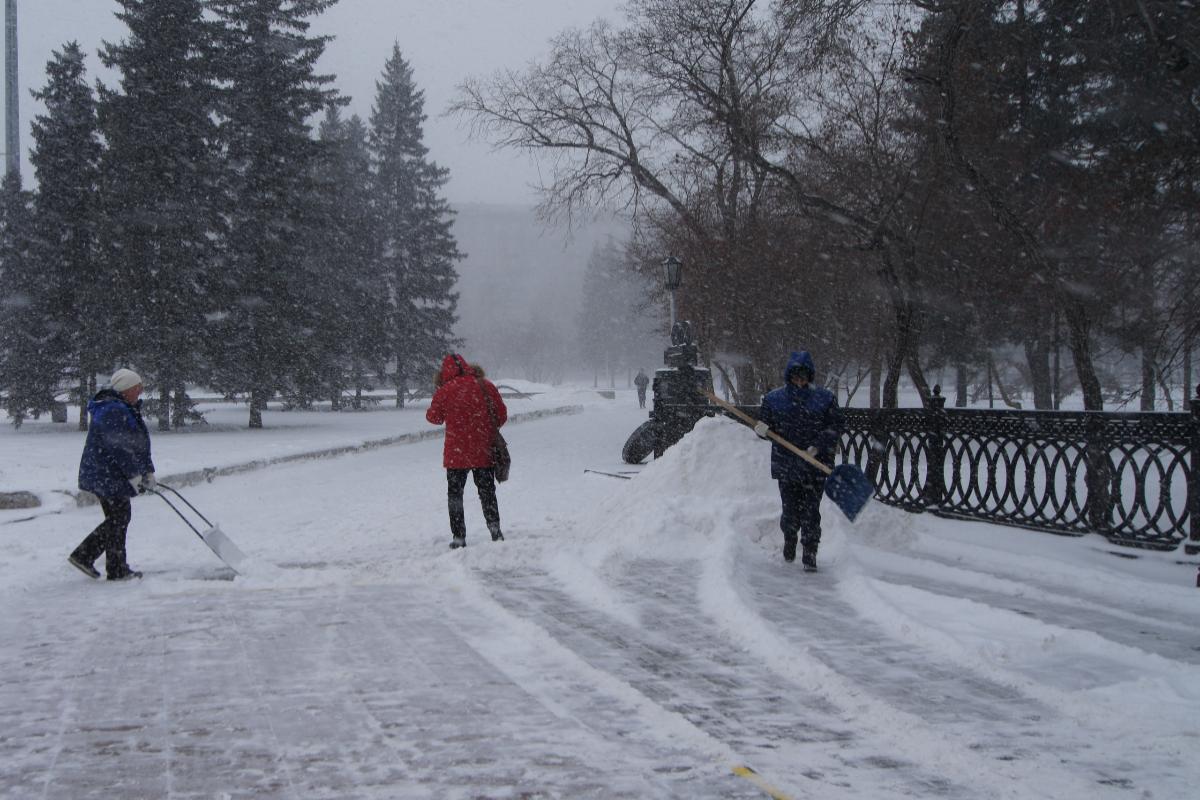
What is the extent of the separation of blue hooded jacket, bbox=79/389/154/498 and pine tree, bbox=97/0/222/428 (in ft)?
68.9

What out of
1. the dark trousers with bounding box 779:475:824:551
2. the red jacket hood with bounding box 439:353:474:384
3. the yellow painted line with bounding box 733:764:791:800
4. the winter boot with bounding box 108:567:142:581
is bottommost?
the winter boot with bounding box 108:567:142:581

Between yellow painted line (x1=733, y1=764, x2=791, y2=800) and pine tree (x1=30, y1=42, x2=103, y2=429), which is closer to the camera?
yellow painted line (x1=733, y1=764, x2=791, y2=800)

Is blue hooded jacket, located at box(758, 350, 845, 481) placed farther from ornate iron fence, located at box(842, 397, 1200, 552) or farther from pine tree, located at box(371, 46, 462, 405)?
pine tree, located at box(371, 46, 462, 405)

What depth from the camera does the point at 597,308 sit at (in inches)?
4503

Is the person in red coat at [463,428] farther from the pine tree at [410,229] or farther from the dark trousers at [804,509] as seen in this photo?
the pine tree at [410,229]

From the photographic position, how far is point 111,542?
7773 mm

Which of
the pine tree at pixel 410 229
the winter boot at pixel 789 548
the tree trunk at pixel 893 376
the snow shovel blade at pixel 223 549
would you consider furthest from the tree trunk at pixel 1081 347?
the pine tree at pixel 410 229

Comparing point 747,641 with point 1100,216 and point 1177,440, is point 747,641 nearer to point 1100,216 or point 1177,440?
point 1177,440

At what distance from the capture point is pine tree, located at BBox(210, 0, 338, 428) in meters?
29.3

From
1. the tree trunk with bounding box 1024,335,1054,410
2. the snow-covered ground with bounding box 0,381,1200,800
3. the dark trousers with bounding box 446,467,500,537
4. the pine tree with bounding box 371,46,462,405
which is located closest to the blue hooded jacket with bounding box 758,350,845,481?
the snow-covered ground with bounding box 0,381,1200,800

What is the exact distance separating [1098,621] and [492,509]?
5382mm

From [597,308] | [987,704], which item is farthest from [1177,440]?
[597,308]

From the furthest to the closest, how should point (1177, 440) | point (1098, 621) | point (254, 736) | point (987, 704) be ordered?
point (1177, 440) → point (1098, 621) → point (987, 704) → point (254, 736)

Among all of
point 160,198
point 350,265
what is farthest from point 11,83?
point 350,265
